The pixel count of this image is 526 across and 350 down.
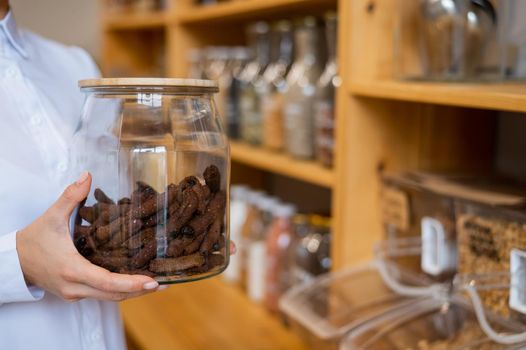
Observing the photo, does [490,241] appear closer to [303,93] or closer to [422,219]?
[422,219]

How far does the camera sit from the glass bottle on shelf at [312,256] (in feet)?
4.68

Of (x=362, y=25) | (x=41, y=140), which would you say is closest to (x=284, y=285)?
(x=362, y=25)

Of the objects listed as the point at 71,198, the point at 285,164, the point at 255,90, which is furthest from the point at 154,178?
the point at 255,90

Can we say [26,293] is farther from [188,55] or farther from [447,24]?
[188,55]

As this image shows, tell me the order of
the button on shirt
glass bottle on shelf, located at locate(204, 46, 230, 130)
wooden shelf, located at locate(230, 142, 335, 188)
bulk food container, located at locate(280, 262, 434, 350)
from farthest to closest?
glass bottle on shelf, located at locate(204, 46, 230, 130), wooden shelf, located at locate(230, 142, 335, 188), bulk food container, located at locate(280, 262, 434, 350), the button on shirt

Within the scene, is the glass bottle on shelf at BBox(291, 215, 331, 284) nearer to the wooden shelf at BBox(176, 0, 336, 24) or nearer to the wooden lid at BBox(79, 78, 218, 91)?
the wooden shelf at BBox(176, 0, 336, 24)

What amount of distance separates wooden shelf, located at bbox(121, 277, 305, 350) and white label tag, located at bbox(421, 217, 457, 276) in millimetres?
419

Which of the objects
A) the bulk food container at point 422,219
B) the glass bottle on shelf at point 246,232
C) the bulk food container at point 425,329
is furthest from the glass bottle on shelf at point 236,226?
the bulk food container at point 425,329

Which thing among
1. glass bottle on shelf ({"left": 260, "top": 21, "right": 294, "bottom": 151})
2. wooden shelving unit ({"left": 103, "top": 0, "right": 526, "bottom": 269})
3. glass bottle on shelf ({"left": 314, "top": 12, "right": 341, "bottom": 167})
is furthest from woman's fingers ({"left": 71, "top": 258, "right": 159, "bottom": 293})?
glass bottle on shelf ({"left": 260, "top": 21, "right": 294, "bottom": 151})

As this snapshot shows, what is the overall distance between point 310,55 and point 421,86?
53 centimetres

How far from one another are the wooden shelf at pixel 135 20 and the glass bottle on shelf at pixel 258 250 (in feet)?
2.62

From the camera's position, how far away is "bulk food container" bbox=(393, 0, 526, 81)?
0.92 m

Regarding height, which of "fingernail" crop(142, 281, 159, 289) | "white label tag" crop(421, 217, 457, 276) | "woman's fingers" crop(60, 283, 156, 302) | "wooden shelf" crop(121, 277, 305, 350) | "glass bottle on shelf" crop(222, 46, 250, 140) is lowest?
"wooden shelf" crop(121, 277, 305, 350)

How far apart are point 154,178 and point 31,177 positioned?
19 cm
